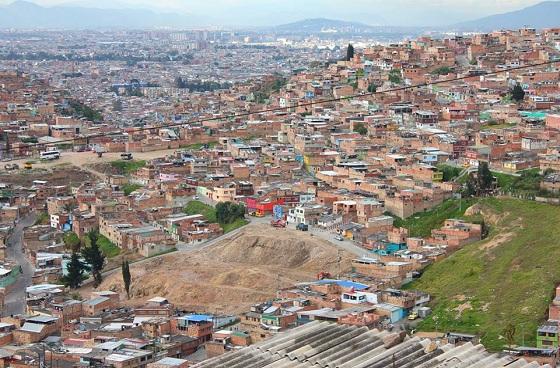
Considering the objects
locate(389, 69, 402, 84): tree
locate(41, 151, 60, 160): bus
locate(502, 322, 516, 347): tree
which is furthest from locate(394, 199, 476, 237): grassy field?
locate(389, 69, 402, 84): tree

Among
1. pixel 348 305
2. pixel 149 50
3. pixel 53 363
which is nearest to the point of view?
pixel 53 363

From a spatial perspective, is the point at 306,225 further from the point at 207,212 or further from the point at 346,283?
the point at 346,283

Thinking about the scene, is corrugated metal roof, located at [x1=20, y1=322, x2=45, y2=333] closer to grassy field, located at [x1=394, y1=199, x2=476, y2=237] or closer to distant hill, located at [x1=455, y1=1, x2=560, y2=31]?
grassy field, located at [x1=394, y1=199, x2=476, y2=237]

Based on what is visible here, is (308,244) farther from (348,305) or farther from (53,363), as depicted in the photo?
(53,363)

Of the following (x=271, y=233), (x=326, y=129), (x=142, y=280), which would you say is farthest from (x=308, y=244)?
(x=326, y=129)

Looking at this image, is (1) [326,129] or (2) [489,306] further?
(1) [326,129]

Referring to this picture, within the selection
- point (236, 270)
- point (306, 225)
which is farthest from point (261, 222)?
point (236, 270)

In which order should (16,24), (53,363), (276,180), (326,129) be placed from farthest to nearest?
(16,24) < (326,129) < (276,180) < (53,363)
